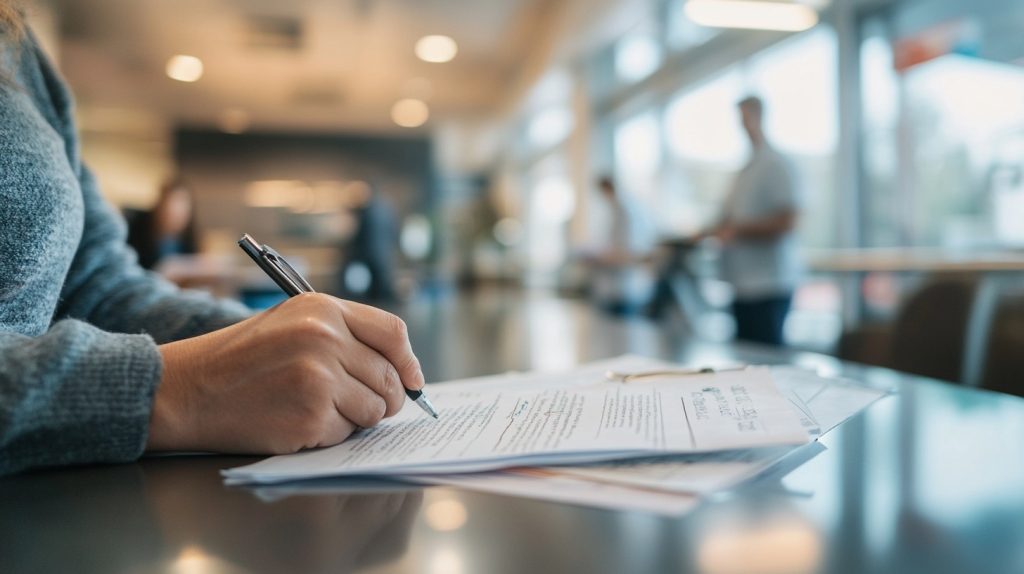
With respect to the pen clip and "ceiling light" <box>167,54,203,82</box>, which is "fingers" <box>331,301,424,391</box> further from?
"ceiling light" <box>167,54,203,82</box>

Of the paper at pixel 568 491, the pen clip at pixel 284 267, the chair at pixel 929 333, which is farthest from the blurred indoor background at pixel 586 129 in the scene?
the paper at pixel 568 491

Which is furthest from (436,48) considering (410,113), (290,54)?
(410,113)

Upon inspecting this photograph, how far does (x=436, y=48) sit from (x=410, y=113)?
A: 10.0 ft

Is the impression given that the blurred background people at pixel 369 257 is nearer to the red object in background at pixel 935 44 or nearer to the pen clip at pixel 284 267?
the red object in background at pixel 935 44

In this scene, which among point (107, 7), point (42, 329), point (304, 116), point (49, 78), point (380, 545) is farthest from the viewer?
point (304, 116)

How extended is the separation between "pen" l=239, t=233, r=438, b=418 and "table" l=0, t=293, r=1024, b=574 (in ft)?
0.39

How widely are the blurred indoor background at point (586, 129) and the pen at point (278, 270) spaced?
1.57 ft

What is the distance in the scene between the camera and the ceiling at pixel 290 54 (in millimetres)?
5062

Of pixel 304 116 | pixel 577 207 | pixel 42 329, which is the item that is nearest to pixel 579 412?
pixel 42 329

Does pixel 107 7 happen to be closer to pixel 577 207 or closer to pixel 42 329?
pixel 577 207

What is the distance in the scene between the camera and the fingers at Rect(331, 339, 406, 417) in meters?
0.43

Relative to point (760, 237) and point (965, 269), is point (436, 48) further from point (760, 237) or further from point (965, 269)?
point (965, 269)

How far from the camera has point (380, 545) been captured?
0.29 metres

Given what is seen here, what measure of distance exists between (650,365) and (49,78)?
0.73 m
